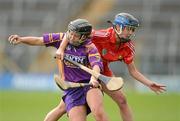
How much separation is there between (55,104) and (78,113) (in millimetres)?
11844

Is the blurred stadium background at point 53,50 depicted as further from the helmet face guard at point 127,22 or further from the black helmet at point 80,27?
the black helmet at point 80,27

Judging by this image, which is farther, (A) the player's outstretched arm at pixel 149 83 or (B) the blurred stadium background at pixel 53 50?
(B) the blurred stadium background at pixel 53 50

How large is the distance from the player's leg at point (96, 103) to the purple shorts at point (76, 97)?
138mm

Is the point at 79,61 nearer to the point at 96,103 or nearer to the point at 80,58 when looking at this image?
the point at 80,58

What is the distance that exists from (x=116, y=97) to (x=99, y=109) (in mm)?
1900

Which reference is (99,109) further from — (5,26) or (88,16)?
(88,16)

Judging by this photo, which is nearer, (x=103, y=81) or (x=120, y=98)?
(x=103, y=81)

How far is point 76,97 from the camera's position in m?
12.5

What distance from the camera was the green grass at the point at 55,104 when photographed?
21.6 m

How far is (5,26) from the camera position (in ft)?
108

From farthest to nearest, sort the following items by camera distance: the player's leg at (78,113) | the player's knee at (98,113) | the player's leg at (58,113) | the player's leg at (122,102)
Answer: the player's leg at (122,102) → the player's leg at (58,113) → the player's leg at (78,113) → the player's knee at (98,113)

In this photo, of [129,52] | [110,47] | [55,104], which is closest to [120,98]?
[129,52]

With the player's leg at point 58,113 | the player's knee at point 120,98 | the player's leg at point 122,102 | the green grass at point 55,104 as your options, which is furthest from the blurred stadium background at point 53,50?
the player's leg at point 58,113

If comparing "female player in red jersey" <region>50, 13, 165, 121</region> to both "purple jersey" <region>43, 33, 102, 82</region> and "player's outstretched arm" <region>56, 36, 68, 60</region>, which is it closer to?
"purple jersey" <region>43, 33, 102, 82</region>
